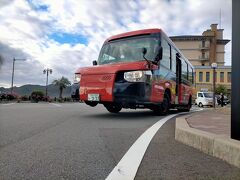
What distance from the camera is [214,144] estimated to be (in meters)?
4.83

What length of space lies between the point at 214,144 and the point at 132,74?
19.1ft

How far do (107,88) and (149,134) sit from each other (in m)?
3.67

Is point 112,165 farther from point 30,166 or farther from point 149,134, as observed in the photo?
point 149,134

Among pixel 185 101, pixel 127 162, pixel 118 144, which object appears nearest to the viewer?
pixel 127 162

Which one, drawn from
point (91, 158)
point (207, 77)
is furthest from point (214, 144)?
point (207, 77)

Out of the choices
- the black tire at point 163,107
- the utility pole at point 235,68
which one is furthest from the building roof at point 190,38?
the utility pole at point 235,68

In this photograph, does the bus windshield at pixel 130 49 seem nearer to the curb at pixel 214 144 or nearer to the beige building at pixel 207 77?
the curb at pixel 214 144

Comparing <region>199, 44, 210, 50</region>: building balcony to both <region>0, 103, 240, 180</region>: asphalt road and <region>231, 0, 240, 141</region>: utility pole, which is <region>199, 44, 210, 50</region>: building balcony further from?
<region>231, 0, 240, 141</region>: utility pole

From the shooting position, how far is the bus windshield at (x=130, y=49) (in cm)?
1142

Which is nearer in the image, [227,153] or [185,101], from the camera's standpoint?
[227,153]

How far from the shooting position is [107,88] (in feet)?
34.5

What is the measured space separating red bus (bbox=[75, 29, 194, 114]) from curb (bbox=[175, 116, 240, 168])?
4.52 m

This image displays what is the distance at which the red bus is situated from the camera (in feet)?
34.3

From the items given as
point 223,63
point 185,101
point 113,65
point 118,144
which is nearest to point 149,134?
point 118,144
